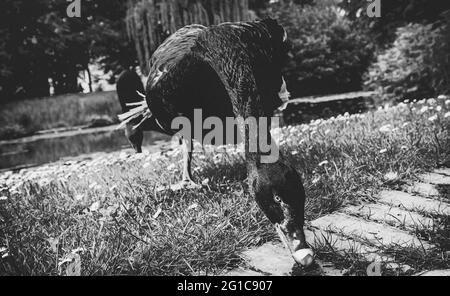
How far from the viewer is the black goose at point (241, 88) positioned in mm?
1765

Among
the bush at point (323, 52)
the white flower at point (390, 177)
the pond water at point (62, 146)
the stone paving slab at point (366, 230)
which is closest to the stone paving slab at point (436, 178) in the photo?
the white flower at point (390, 177)

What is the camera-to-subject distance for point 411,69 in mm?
8312

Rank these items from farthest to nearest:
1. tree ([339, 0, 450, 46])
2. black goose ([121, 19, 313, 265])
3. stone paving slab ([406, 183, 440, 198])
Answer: tree ([339, 0, 450, 46]) < stone paving slab ([406, 183, 440, 198]) < black goose ([121, 19, 313, 265])

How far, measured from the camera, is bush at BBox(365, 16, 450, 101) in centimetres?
Answer: 733

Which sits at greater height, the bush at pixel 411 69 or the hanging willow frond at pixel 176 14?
the hanging willow frond at pixel 176 14

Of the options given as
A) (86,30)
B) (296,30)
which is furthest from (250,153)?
(296,30)

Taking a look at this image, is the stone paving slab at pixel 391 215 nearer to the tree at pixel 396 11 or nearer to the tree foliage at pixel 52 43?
the tree at pixel 396 11

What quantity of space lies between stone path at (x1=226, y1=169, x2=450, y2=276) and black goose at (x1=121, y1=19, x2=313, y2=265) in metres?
0.33

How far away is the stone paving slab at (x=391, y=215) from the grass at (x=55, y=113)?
34.3ft

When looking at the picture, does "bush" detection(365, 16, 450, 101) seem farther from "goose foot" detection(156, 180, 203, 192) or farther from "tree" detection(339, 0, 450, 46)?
"goose foot" detection(156, 180, 203, 192)

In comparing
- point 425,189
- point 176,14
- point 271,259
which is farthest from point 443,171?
point 176,14

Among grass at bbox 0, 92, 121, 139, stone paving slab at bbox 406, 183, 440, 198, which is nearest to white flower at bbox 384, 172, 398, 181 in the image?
stone paving slab at bbox 406, 183, 440, 198

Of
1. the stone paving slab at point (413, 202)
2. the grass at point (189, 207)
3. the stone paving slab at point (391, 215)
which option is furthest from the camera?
the stone paving slab at point (413, 202)
